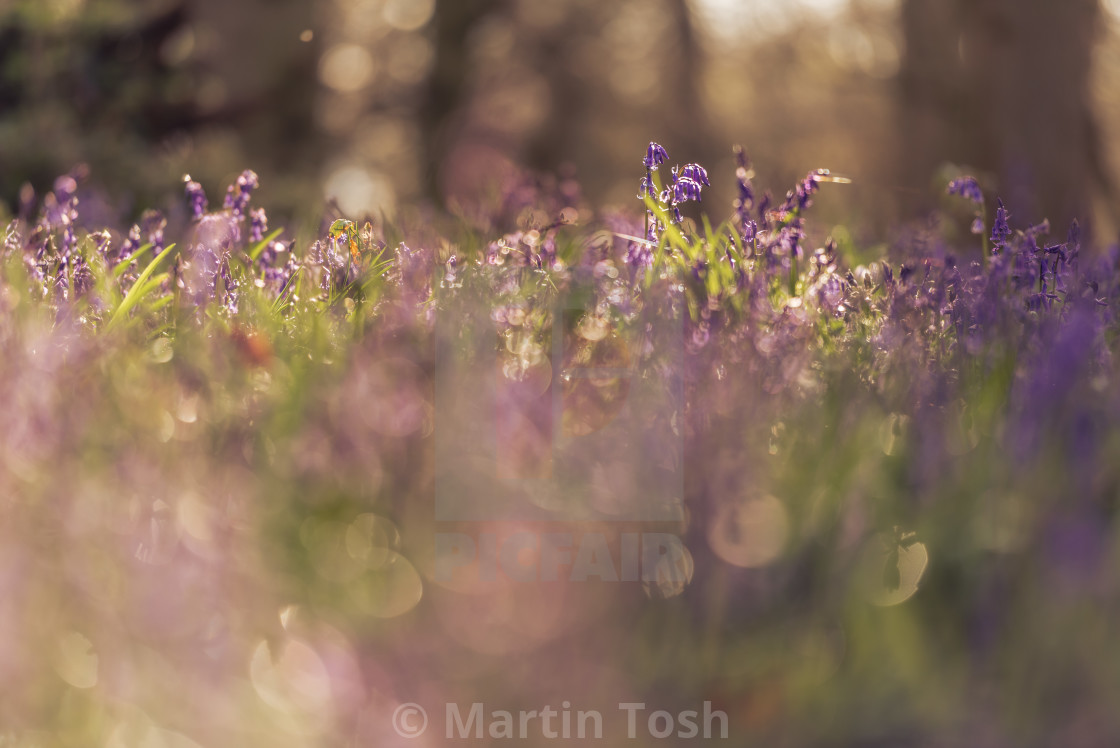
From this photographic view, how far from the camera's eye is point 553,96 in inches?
790

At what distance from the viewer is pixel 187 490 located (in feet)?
5.96

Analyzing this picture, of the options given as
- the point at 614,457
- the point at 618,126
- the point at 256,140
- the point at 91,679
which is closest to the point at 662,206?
the point at 614,457

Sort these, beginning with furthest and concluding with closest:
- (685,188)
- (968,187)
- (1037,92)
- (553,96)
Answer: (553,96) → (1037,92) → (968,187) → (685,188)

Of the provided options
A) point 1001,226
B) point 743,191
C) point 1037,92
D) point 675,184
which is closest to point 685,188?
point 675,184

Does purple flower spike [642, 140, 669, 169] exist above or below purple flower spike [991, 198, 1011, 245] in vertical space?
above

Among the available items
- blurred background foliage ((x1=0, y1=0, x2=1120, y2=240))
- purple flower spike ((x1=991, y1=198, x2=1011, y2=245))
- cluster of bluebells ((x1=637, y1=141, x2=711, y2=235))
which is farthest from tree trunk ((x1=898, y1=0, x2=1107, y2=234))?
cluster of bluebells ((x1=637, y1=141, x2=711, y2=235))

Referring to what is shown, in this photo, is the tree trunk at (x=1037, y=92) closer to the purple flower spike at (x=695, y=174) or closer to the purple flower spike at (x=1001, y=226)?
the purple flower spike at (x=1001, y=226)

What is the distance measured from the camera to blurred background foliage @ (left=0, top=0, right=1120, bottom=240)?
22.4 feet

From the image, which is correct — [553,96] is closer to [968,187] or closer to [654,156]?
[968,187]

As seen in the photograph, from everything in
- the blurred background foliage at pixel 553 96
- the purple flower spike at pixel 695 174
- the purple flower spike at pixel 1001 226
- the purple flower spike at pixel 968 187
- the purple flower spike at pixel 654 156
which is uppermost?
the blurred background foliage at pixel 553 96

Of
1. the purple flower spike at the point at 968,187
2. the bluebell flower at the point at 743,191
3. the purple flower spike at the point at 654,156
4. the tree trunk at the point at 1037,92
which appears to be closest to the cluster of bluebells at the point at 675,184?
the purple flower spike at the point at 654,156

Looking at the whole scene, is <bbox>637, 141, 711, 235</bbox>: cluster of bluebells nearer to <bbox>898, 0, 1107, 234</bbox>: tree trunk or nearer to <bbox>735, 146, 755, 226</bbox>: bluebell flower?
<bbox>735, 146, 755, 226</bbox>: bluebell flower

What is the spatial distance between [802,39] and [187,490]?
21967 millimetres

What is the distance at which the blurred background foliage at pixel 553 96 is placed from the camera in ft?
22.4
